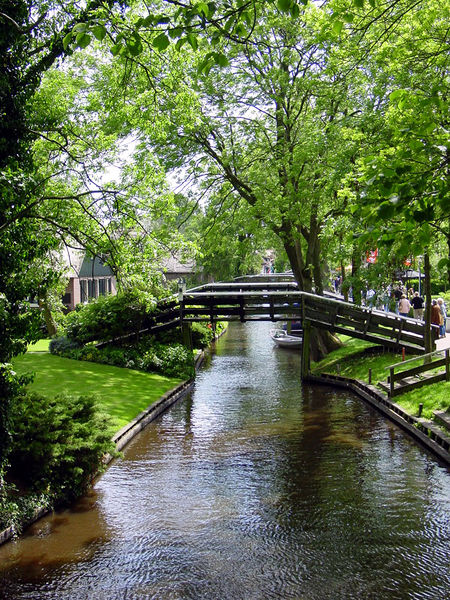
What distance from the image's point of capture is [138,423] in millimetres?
18812

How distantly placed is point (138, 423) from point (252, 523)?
755 centimetres

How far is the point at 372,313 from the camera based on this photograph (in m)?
26.0

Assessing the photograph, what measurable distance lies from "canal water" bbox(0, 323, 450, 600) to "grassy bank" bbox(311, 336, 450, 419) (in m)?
1.11

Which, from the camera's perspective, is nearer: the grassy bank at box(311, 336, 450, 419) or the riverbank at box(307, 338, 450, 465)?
the riverbank at box(307, 338, 450, 465)

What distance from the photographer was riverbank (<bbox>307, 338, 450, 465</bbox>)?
1605cm

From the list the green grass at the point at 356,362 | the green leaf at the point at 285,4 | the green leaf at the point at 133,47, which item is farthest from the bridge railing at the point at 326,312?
the green leaf at the point at 285,4

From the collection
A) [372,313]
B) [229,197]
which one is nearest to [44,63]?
[372,313]

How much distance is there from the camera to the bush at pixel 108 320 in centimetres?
2809

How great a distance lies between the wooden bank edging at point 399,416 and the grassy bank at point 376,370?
0.27 meters

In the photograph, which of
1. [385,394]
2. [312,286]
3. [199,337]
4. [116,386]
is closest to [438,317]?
[312,286]

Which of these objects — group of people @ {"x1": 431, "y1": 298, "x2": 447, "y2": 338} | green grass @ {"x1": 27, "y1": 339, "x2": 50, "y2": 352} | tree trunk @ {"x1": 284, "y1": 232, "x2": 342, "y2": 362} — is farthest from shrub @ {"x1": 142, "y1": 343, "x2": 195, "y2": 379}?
group of people @ {"x1": 431, "y1": 298, "x2": 447, "y2": 338}

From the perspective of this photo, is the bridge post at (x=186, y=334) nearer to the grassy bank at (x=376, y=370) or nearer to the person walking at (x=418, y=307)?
the grassy bank at (x=376, y=370)

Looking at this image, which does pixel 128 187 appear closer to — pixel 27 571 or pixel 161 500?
pixel 161 500

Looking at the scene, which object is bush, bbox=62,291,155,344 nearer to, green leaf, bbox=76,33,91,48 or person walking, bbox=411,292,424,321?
person walking, bbox=411,292,424,321
